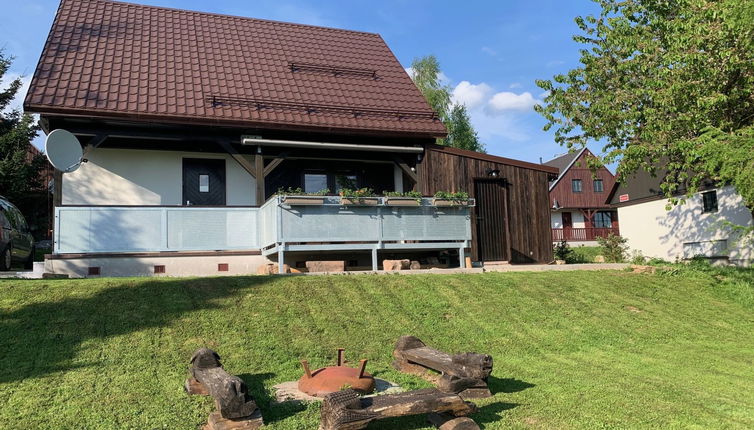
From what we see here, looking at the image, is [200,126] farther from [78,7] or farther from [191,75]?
[78,7]

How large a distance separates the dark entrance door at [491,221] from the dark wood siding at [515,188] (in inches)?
→ 6.1

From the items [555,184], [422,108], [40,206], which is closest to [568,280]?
[422,108]

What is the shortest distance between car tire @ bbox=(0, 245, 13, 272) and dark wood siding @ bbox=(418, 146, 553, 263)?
10.0 metres

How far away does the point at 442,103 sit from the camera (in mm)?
37625

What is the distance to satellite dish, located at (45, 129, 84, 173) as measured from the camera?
37.9 ft

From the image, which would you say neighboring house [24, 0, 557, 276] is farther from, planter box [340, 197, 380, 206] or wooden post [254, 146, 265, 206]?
planter box [340, 197, 380, 206]

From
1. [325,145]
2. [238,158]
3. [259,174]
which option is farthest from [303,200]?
[325,145]

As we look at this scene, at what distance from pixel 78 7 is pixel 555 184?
4216 centimetres

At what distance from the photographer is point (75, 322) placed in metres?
7.27

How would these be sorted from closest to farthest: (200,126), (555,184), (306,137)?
(200,126) < (306,137) < (555,184)

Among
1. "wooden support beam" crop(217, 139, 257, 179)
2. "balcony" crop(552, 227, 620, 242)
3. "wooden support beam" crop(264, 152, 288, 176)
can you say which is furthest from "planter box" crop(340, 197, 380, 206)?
"balcony" crop(552, 227, 620, 242)

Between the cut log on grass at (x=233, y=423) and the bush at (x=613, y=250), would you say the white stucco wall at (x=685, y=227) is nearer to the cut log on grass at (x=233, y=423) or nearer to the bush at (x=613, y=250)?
the bush at (x=613, y=250)

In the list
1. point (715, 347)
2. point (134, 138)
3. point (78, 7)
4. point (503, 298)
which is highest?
point (78, 7)

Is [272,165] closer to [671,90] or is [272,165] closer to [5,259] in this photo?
[5,259]
